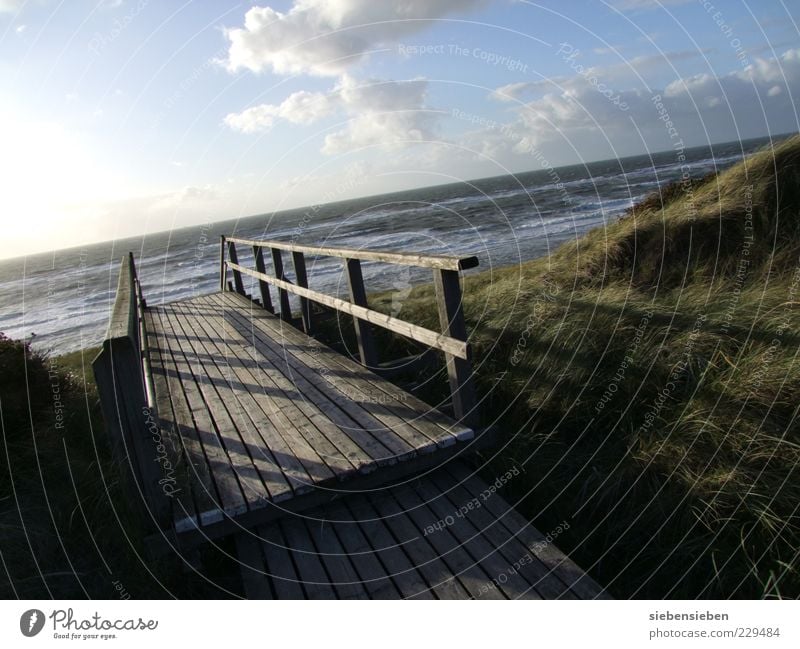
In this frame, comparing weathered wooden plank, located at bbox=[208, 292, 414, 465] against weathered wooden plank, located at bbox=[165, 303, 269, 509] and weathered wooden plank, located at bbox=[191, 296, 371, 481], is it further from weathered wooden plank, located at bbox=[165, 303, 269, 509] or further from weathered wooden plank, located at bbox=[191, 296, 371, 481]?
weathered wooden plank, located at bbox=[165, 303, 269, 509]

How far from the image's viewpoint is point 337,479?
10.0 ft

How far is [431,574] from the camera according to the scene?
2.54 m

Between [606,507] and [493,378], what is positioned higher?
[493,378]

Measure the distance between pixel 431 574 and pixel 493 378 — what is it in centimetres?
193

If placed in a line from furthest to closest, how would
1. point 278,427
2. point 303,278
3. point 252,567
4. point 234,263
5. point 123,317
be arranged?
point 234,263 < point 303,278 < point 278,427 < point 123,317 < point 252,567

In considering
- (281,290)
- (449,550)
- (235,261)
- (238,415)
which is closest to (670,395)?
(449,550)

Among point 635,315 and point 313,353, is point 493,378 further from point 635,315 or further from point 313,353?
point 313,353

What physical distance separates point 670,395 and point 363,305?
2.33 metres

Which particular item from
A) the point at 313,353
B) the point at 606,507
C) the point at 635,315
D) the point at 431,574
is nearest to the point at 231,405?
the point at 313,353

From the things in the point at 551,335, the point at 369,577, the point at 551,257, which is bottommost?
the point at 369,577

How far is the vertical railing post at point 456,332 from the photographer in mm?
3311

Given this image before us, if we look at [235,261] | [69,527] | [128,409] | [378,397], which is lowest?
[69,527]

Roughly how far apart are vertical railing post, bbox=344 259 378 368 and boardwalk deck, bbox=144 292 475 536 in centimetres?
11

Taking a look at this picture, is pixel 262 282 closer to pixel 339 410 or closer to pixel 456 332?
pixel 339 410
